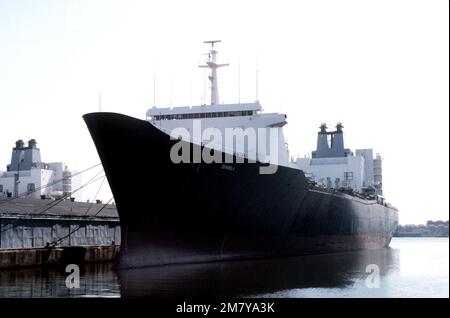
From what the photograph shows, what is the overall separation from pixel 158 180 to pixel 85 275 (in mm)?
4616

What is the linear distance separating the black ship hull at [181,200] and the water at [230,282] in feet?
2.17

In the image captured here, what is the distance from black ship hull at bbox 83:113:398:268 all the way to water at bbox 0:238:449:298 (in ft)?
2.17

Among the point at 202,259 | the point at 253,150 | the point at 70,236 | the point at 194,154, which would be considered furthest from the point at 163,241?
the point at 70,236

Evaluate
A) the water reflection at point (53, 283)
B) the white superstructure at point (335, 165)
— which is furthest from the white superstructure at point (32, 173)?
the water reflection at point (53, 283)

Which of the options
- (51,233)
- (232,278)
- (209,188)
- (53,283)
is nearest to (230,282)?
(232,278)

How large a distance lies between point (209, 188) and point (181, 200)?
4.35 feet

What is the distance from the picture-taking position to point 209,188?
21.3 metres

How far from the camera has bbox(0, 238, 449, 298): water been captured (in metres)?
16.4

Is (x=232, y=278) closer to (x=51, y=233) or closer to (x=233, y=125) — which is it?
(x=233, y=125)

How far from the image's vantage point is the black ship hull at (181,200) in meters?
19.8

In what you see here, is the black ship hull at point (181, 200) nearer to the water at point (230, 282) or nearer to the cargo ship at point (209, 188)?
the cargo ship at point (209, 188)

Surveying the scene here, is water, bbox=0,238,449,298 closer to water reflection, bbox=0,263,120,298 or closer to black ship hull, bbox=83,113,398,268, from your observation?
water reflection, bbox=0,263,120,298

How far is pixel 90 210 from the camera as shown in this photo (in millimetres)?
34750

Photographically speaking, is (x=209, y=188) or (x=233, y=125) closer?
(x=209, y=188)
